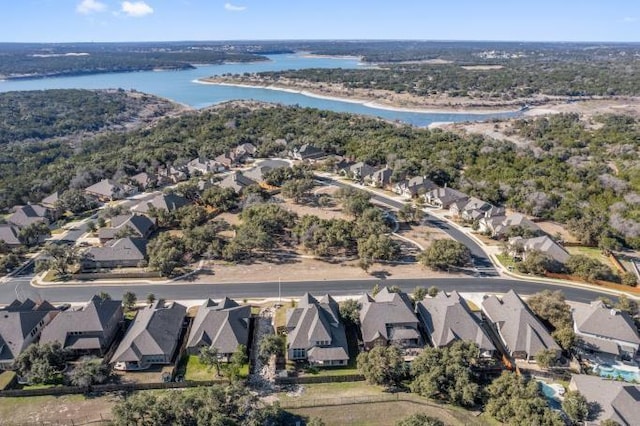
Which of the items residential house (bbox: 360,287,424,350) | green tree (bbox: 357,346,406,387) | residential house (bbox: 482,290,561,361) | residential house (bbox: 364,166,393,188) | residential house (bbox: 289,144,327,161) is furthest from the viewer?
residential house (bbox: 289,144,327,161)

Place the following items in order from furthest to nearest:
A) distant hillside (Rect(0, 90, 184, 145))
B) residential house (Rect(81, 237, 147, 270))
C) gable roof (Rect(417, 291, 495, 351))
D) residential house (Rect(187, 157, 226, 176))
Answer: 1. distant hillside (Rect(0, 90, 184, 145))
2. residential house (Rect(187, 157, 226, 176))
3. residential house (Rect(81, 237, 147, 270))
4. gable roof (Rect(417, 291, 495, 351))

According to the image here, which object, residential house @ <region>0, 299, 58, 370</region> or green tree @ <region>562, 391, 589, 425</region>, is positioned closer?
green tree @ <region>562, 391, 589, 425</region>

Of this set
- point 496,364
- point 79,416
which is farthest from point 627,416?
point 79,416

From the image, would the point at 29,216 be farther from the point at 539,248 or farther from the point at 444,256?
the point at 539,248

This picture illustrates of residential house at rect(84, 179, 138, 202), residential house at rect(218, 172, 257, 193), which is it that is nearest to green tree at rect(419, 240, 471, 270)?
residential house at rect(218, 172, 257, 193)

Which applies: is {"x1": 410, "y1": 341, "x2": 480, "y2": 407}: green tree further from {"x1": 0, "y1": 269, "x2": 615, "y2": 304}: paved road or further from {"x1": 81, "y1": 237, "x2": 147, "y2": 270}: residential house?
{"x1": 81, "y1": 237, "x2": 147, "y2": 270}: residential house

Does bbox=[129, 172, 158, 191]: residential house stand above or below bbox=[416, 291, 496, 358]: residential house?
above

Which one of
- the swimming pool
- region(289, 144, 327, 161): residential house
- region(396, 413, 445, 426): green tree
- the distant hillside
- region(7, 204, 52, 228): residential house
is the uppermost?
the distant hillside

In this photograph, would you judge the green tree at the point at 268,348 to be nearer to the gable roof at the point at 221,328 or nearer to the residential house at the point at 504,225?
the gable roof at the point at 221,328
